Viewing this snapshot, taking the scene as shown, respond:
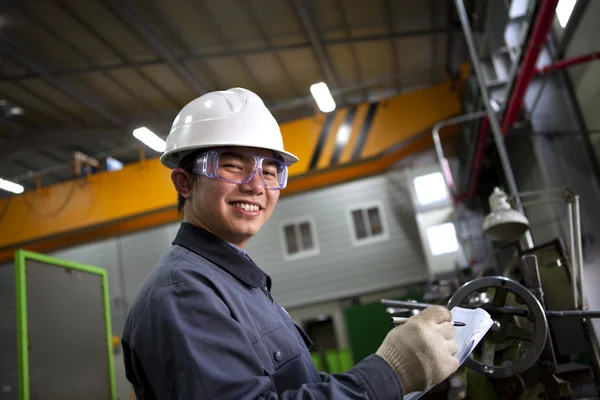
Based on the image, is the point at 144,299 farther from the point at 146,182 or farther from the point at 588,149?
the point at 146,182

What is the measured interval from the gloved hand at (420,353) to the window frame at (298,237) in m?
6.52

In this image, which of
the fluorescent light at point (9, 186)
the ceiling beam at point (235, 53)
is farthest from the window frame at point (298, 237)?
the fluorescent light at point (9, 186)

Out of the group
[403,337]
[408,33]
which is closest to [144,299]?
[403,337]

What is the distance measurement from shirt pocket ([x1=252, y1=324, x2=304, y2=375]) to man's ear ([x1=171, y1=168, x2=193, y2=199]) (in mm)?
435

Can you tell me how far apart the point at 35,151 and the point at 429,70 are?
247 inches

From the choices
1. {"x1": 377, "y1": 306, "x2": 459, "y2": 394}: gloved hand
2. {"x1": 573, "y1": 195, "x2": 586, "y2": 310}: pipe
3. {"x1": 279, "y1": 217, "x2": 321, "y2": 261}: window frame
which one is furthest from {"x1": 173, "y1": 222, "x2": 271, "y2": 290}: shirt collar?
{"x1": 279, "y1": 217, "x2": 321, "y2": 261}: window frame

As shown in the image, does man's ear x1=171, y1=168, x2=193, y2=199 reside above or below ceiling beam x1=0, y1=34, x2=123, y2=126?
below

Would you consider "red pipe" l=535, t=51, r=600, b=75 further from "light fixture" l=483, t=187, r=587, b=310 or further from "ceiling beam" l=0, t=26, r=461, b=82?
"ceiling beam" l=0, t=26, r=461, b=82

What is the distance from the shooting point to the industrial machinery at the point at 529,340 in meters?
1.46

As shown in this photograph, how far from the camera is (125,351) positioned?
102 cm

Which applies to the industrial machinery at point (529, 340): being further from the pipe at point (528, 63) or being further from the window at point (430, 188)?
the window at point (430, 188)

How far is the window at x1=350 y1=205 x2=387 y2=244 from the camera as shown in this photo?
24.1ft

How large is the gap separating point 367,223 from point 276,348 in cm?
651

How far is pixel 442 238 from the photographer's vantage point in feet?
19.7
